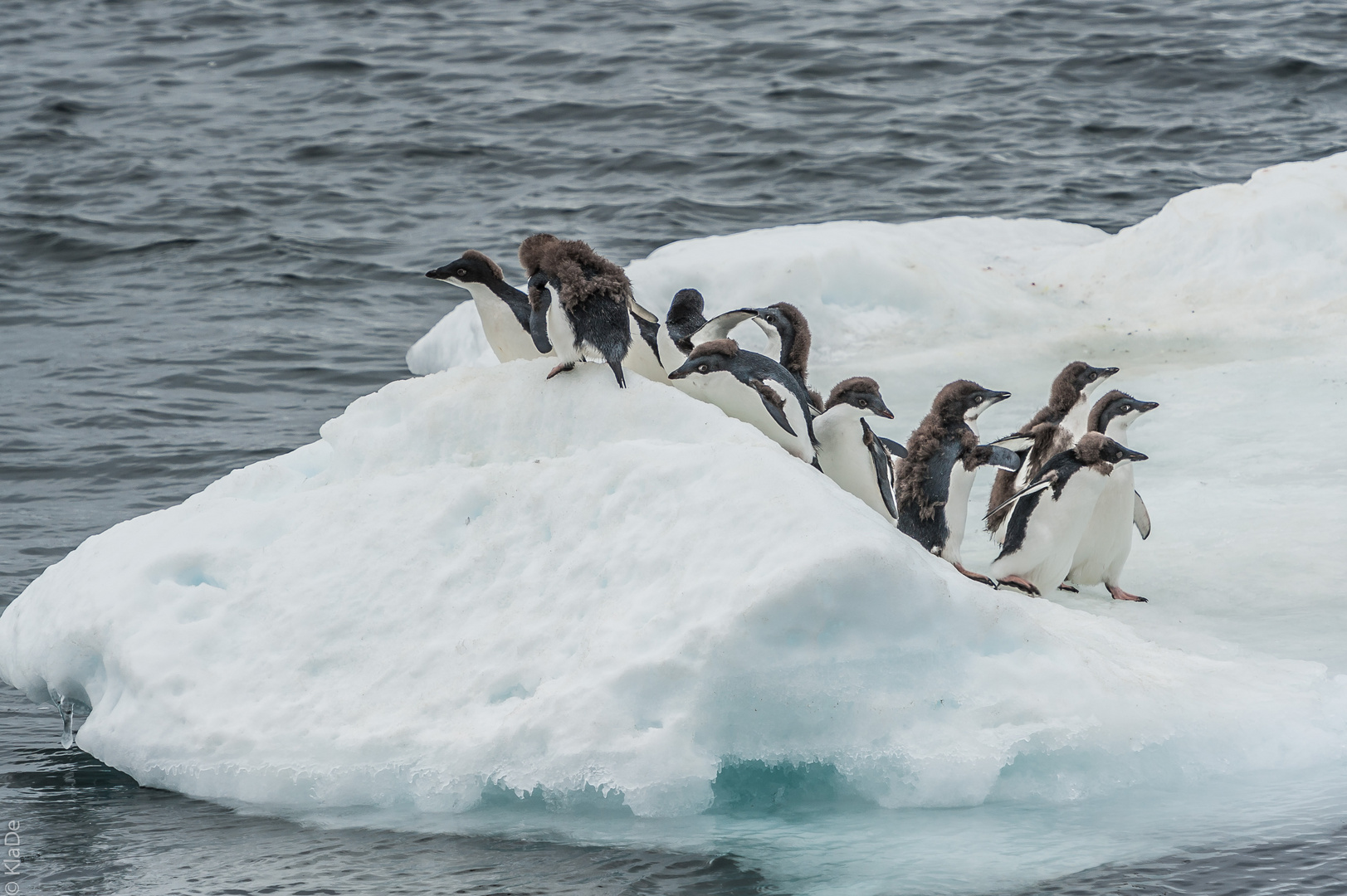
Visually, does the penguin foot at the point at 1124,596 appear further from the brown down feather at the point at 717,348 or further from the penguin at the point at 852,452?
the brown down feather at the point at 717,348

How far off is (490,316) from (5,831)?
2.45 meters

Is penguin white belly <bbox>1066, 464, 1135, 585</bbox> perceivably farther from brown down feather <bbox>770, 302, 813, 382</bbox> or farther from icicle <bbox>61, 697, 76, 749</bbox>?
icicle <bbox>61, 697, 76, 749</bbox>

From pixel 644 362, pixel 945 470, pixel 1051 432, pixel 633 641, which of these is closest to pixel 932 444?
pixel 945 470

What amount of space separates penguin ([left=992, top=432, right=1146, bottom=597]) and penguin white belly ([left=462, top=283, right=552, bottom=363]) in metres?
1.97

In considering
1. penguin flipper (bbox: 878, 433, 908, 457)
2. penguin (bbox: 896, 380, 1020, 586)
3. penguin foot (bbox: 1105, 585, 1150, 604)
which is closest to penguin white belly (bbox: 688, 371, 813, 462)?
penguin (bbox: 896, 380, 1020, 586)

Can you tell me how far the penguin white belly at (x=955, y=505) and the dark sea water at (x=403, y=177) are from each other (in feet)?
6.42

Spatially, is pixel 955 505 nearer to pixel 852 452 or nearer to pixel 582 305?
pixel 852 452

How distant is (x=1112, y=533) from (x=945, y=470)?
2.31 ft

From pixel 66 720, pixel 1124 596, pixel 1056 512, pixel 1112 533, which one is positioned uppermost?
pixel 1056 512

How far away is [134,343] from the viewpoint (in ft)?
38.1

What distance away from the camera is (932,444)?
573 centimetres

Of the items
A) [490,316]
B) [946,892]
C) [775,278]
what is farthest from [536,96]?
[946,892]

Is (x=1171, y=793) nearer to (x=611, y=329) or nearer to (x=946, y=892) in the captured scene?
(x=946, y=892)

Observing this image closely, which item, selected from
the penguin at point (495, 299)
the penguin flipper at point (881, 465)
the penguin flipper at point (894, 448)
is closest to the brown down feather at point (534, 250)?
the penguin at point (495, 299)
